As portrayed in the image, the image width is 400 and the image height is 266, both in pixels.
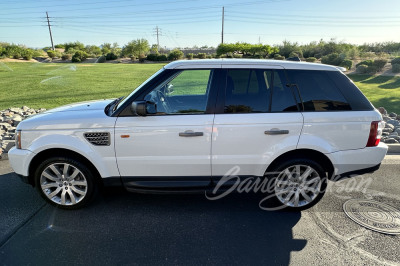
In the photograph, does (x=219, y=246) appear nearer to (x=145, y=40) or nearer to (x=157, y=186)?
(x=157, y=186)

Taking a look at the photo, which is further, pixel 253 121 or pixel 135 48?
pixel 135 48

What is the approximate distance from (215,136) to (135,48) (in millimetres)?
56448

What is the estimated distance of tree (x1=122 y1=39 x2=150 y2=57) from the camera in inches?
2151

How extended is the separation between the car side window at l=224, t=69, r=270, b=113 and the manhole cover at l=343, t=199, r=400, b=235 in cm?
184

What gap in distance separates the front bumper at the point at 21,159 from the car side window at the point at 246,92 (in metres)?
2.47

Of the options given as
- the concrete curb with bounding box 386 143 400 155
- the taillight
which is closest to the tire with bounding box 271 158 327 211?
the taillight

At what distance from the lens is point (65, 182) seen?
10.9 ft

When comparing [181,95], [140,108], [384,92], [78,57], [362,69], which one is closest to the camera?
[140,108]

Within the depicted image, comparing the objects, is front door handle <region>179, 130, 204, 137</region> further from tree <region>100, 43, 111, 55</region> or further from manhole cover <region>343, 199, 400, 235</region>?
tree <region>100, 43, 111, 55</region>

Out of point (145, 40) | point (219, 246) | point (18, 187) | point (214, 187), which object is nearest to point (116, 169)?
point (214, 187)

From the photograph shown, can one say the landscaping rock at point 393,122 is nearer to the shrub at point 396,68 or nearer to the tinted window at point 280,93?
the tinted window at point 280,93

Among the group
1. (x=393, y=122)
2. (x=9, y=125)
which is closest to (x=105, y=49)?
(x=9, y=125)

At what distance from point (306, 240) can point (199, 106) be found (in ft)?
6.44

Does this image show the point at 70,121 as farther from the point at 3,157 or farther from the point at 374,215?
the point at 374,215
